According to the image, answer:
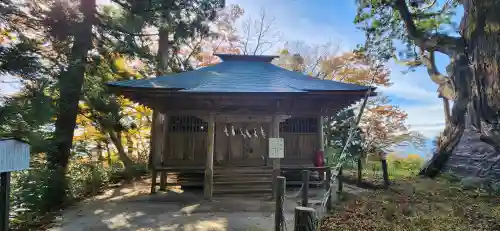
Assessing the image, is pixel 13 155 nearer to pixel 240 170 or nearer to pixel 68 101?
pixel 68 101

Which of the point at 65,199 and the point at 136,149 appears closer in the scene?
the point at 65,199

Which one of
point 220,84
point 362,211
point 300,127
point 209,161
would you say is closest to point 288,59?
point 300,127

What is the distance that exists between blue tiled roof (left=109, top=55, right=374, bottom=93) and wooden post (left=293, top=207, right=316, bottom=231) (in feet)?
14.6

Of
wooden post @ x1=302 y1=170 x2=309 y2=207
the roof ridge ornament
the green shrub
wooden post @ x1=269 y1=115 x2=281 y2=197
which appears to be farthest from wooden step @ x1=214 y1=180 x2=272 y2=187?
the roof ridge ornament

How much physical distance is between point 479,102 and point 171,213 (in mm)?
9245

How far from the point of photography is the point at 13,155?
11.5 ft

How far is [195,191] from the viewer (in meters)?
8.45

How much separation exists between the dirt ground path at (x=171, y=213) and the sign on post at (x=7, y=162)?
164cm

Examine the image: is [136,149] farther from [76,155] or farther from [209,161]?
[209,161]

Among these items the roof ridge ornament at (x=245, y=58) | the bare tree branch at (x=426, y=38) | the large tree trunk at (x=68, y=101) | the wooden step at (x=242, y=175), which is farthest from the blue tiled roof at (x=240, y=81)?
the bare tree branch at (x=426, y=38)

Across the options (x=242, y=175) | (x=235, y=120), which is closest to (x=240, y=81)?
(x=235, y=120)

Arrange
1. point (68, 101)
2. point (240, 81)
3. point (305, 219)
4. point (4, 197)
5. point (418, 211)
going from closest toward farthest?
point (305, 219)
point (4, 197)
point (418, 211)
point (68, 101)
point (240, 81)

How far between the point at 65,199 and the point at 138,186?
2.73 m

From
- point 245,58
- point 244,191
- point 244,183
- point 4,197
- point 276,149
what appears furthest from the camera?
point 245,58
